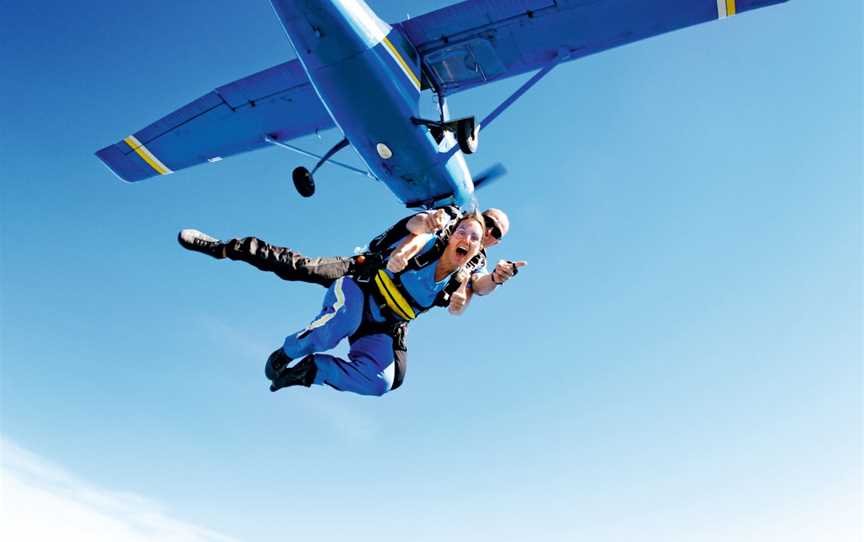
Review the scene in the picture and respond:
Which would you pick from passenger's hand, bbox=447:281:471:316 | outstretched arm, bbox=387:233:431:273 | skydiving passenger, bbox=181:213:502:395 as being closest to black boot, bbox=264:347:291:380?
skydiving passenger, bbox=181:213:502:395

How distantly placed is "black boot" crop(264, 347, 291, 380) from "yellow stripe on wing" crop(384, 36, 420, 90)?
536 centimetres

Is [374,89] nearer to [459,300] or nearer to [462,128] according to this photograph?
[462,128]

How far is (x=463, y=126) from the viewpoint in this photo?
765 cm

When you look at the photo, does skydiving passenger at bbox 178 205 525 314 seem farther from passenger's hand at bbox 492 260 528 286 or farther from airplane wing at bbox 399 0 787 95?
airplane wing at bbox 399 0 787 95

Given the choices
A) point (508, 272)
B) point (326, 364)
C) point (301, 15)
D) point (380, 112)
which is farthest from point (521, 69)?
point (326, 364)

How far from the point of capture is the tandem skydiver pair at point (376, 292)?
3.13m

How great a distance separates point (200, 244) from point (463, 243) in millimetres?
1377

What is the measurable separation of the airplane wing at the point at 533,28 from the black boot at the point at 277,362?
639 centimetres

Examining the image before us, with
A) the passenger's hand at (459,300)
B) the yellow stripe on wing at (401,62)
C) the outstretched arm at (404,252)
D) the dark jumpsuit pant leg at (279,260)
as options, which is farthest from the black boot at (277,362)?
the yellow stripe on wing at (401,62)

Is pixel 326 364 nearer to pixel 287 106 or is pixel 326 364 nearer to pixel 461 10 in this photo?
pixel 461 10

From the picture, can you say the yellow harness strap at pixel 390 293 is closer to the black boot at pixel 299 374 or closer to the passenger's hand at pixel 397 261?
the passenger's hand at pixel 397 261

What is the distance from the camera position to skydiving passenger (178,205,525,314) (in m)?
2.85

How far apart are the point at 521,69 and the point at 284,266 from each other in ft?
23.3

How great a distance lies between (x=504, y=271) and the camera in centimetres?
351
